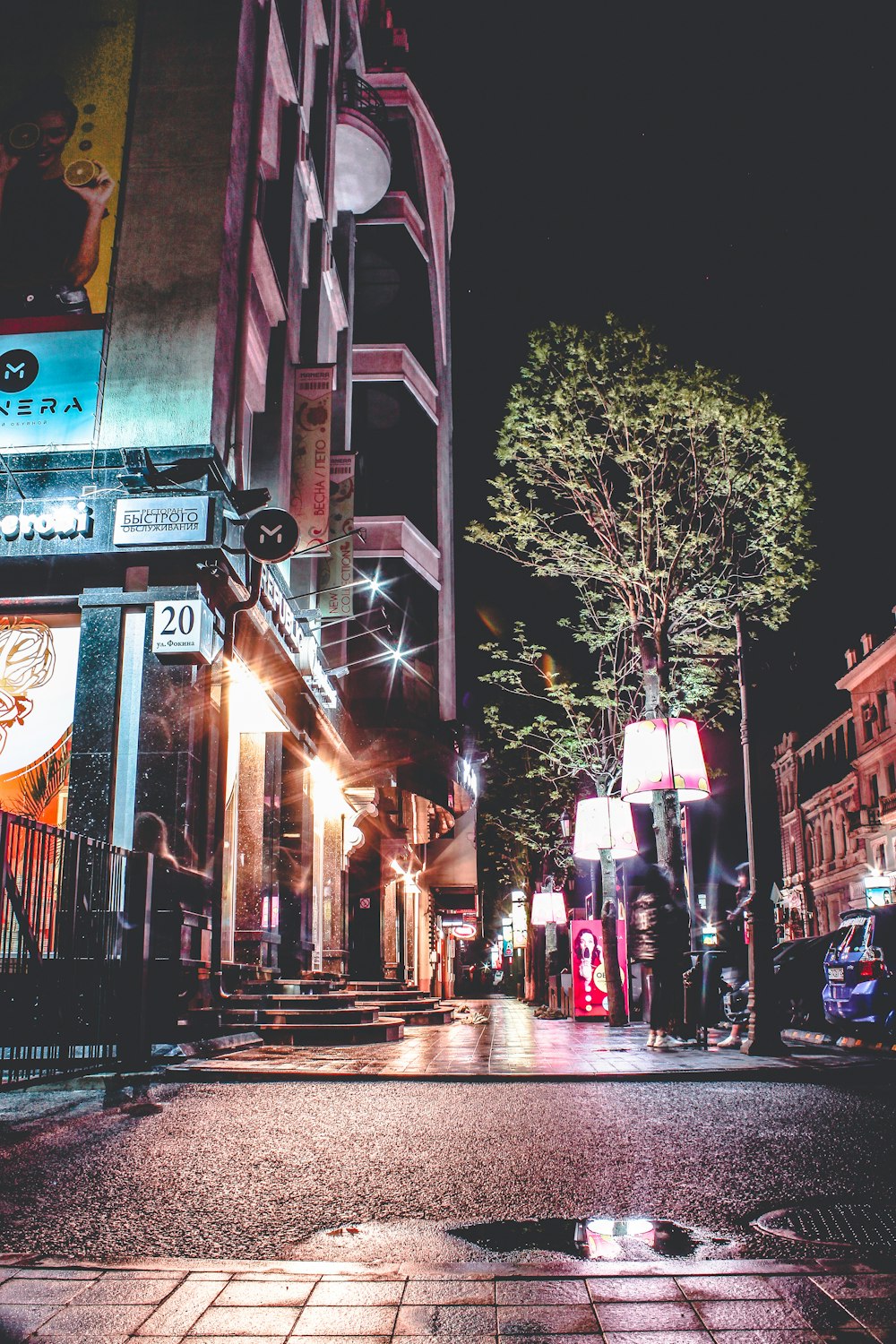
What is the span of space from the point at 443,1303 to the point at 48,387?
1263 centimetres

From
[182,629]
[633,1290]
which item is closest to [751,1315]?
[633,1290]

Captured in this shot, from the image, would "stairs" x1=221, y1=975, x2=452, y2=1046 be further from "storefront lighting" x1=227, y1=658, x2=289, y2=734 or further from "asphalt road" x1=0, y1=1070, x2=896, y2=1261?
"asphalt road" x1=0, y1=1070, x2=896, y2=1261

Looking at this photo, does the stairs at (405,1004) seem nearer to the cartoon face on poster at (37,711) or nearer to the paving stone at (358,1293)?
the cartoon face on poster at (37,711)

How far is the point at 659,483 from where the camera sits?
57.7 ft

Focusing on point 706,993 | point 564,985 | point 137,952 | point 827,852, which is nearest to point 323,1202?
point 137,952

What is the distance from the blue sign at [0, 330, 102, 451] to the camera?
1262cm

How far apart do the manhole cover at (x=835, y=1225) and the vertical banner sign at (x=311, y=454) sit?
14.6 metres

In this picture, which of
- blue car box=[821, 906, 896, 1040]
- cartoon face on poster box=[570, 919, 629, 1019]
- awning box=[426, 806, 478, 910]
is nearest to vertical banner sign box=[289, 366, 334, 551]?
cartoon face on poster box=[570, 919, 629, 1019]

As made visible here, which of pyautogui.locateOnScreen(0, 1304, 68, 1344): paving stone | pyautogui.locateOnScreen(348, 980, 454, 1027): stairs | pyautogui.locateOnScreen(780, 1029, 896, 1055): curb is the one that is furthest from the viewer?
pyautogui.locateOnScreen(348, 980, 454, 1027): stairs

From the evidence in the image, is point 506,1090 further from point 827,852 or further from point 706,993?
point 827,852

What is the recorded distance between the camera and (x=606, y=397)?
17.3 m

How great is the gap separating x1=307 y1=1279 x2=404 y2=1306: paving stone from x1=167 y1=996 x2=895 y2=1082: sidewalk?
5639mm

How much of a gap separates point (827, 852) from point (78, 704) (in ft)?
190

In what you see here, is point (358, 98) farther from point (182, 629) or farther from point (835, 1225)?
point (835, 1225)
